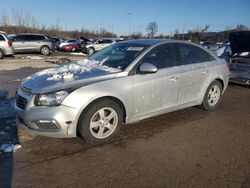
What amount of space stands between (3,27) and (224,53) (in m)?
57.1

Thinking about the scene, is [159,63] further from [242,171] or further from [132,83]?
[242,171]

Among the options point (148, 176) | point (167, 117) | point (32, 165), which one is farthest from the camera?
point (167, 117)

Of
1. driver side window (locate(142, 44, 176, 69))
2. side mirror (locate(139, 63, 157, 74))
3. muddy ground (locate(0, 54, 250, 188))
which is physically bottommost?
muddy ground (locate(0, 54, 250, 188))

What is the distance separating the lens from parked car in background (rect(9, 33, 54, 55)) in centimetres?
2472

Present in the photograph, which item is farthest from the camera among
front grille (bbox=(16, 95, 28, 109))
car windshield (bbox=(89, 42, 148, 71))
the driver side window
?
the driver side window

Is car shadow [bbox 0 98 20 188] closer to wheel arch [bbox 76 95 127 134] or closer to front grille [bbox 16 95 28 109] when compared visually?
front grille [bbox 16 95 28 109]

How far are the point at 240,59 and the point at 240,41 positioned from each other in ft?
2.17

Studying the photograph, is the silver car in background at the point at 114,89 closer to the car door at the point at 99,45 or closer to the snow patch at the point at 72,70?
the snow patch at the point at 72,70

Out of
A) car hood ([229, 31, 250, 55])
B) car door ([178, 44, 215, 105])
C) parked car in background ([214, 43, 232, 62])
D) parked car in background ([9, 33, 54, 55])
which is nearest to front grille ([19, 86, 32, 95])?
car door ([178, 44, 215, 105])

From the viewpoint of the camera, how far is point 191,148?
4500mm

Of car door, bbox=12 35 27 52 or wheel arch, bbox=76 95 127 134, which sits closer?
wheel arch, bbox=76 95 127 134

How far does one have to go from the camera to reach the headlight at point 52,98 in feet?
13.9

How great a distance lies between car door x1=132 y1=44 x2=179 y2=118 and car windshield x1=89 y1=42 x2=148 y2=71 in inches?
8.1

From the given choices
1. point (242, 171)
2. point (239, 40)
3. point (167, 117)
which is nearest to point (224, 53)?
point (239, 40)
